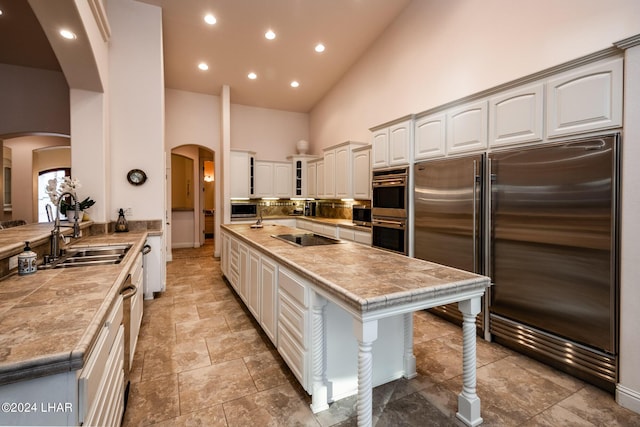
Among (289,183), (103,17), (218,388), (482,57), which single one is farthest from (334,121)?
(218,388)

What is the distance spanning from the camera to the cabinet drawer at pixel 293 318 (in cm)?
186

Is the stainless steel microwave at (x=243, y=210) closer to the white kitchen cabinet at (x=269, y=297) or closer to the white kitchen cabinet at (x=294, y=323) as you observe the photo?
the white kitchen cabinet at (x=269, y=297)

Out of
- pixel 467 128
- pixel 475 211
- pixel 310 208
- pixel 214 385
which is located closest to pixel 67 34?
pixel 214 385

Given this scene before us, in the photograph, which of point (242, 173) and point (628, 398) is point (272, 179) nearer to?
point (242, 173)

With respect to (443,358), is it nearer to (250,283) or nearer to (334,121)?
(250,283)

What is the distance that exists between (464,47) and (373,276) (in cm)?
312

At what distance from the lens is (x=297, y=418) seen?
172 cm

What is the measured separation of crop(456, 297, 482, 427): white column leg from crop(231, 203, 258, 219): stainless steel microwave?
526 cm

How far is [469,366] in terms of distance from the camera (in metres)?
1.68

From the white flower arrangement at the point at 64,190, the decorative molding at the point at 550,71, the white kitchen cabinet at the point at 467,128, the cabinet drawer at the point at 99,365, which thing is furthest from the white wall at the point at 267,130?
the cabinet drawer at the point at 99,365

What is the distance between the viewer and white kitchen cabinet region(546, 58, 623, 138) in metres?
1.88

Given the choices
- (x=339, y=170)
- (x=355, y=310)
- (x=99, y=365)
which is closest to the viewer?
(x=99, y=365)

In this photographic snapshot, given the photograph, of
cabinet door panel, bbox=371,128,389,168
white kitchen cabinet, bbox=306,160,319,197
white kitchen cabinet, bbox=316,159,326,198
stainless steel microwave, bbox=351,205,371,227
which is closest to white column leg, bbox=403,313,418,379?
cabinet door panel, bbox=371,128,389,168

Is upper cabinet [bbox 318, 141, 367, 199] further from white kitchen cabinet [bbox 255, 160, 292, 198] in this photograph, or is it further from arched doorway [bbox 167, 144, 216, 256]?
arched doorway [bbox 167, 144, 216, 256]
